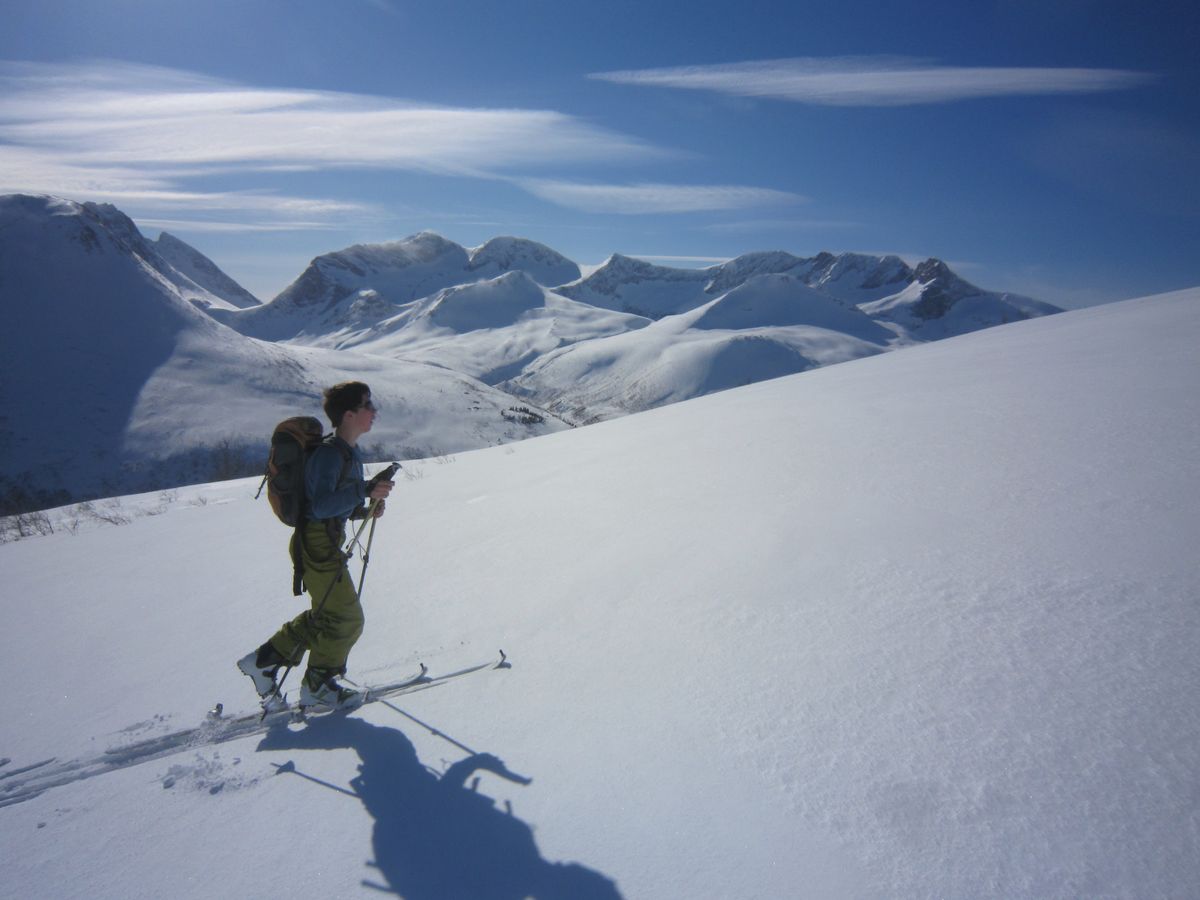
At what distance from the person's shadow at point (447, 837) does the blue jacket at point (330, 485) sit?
1218 millimetres

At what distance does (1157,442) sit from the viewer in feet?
12.9

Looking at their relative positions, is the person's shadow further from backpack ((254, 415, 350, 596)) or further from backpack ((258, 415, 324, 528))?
backpack ((258, 415, 324, 528))

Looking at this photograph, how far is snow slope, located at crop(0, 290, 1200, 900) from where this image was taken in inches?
77.2

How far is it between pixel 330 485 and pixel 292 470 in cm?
21

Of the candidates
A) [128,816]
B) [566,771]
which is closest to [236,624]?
[128,816]

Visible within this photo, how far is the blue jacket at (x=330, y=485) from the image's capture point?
3.17 m

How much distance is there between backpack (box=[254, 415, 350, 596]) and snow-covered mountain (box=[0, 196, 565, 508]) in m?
48.2

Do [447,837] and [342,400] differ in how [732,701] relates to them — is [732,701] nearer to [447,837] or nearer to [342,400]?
[447,837]

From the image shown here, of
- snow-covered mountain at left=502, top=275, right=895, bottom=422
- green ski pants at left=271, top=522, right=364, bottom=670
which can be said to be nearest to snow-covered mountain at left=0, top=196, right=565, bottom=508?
green ski pants at left=271, top=522, right=364, bottom=670

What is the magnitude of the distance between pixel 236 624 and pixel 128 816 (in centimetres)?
212

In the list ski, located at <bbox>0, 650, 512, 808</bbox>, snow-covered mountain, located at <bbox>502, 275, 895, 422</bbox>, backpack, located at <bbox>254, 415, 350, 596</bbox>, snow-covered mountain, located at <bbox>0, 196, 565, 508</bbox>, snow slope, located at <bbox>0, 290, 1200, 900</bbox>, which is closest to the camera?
snow slope, located at <bbox>0, 290, 1200, 900</bbox>

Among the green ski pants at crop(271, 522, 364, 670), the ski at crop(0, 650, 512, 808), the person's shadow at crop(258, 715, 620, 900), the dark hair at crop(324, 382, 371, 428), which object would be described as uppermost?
the dark hair at crop(324, 382, 371, 428)

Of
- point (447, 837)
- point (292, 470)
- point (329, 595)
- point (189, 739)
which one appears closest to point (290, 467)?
point (292, 470)

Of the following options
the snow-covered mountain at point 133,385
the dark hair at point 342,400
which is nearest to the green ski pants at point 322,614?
the dark hair at point 342,400
